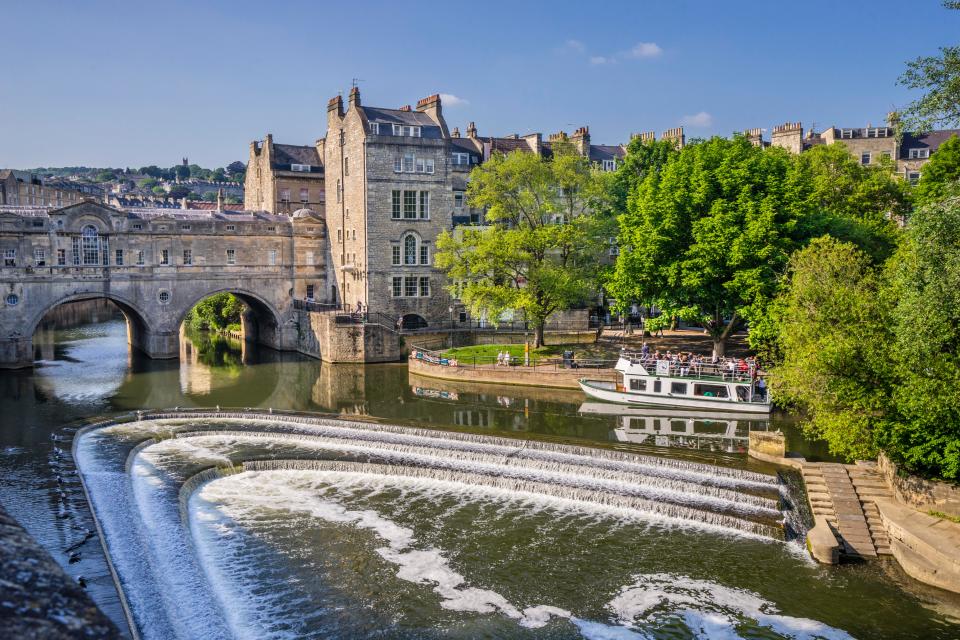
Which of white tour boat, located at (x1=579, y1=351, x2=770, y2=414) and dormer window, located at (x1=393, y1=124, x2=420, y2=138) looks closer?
white tour boat, located at (x1=579, y1=351, x2=770, y2=414)

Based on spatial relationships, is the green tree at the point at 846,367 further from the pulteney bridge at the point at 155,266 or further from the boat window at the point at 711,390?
the pulteney bridge at the point at 155,266

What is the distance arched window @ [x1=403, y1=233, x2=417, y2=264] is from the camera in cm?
5694

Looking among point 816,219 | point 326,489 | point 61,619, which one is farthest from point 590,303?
point 61,619

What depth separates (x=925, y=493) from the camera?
73.2 feet

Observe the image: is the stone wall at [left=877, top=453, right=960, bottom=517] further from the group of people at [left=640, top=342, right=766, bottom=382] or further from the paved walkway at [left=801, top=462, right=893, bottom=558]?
the group of people at [left=640, top=342, right=766, bottom=382]

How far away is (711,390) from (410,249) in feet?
86.6

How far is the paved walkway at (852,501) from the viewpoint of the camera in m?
21.6

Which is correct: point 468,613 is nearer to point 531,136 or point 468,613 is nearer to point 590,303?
point 590,303

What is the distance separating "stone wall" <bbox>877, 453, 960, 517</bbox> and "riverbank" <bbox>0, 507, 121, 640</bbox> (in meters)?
22.1

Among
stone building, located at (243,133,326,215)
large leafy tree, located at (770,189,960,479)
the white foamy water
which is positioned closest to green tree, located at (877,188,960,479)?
large leafy tree, located at (770,189,960,479)

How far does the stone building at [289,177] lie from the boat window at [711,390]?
37803 millimetres

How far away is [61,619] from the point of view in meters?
6.30

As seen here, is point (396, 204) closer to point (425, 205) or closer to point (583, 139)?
point (425, 205)

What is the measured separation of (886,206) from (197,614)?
49329 mm
